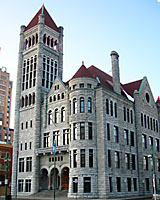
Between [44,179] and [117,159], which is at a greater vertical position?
[117,159]

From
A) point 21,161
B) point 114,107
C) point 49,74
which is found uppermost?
point 49,74

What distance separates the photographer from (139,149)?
156ft

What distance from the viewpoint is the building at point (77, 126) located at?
39312 mm

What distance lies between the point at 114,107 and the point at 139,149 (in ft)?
31.6

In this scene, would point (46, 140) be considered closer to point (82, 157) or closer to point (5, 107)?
point (82, 157)

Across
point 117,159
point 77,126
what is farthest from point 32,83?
point 117,159

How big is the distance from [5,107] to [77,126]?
9436cm

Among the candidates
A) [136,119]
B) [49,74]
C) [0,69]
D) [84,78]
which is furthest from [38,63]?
[0,69]

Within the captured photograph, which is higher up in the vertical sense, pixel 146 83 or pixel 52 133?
pixel 146 83

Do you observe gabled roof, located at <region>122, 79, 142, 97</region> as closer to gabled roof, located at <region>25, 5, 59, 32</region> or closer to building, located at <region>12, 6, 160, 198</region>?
building, located at <region>12, 6, 160, 198</region>

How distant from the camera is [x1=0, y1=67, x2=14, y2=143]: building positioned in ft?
409

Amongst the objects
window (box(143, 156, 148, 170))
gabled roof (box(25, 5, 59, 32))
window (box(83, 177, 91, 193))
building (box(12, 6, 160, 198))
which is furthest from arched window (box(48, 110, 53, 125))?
gabled roof (box(25, 5, 59, 32))

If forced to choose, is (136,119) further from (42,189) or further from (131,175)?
(42,189)

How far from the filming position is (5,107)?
12781 cm
